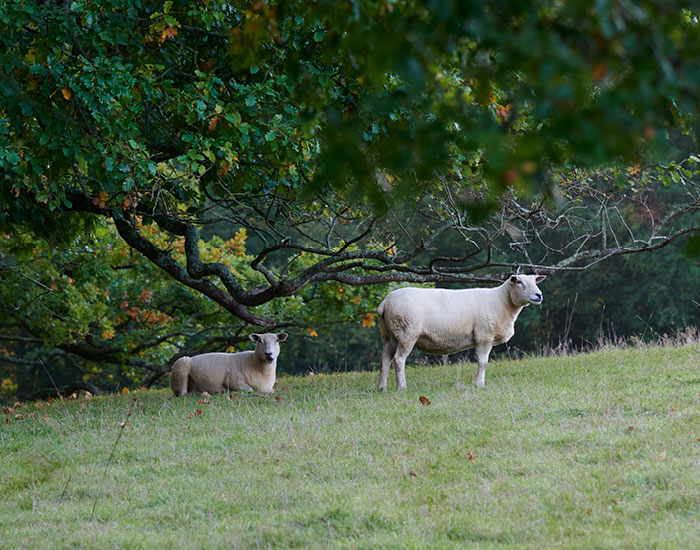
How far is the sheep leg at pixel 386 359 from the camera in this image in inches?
529

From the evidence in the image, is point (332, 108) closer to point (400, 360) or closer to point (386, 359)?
point (400, 360)

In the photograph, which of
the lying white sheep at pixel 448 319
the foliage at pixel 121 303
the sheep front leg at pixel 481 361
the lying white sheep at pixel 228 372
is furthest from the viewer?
the foliage at pixel 121 303

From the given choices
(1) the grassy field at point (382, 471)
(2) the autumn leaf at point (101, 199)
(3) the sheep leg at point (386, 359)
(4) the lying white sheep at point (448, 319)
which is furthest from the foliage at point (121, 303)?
(1) the grassy field at point (382, 471)

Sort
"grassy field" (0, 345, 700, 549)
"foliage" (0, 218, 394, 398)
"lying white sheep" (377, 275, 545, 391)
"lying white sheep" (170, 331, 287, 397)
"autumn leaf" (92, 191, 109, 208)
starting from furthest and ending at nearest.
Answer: "foliage" (0, 218, 394, 398) < "lying white sheep" (170, 331, 287, 397) < "lying white sheep" (377, 275, 545, 391) < "autumn leaf" (92, 191, 109, 208) < "grassy field" (0, 345, 700, 549)

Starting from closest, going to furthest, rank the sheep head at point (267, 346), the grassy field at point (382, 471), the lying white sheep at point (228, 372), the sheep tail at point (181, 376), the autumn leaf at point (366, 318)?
the grassy field at point (382, 471) → the sheep head at point (267, 346) → the lying white sheep at point (228, 372) → the sheep tail at point (181, 376) → the autumn leaf at point (366, 318)

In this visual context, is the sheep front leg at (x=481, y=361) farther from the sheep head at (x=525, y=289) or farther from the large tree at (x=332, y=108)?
the large tree at (x=332, y=108)

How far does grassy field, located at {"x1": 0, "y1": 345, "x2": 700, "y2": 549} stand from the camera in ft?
22.4

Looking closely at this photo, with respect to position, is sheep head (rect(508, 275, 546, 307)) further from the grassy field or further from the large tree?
the grassy field

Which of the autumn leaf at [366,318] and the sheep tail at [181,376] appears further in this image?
the autumn leaf at [366,318]

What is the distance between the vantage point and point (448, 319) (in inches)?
Result: 535

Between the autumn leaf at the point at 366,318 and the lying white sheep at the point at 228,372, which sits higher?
the autumn leaf at the point at 366,318

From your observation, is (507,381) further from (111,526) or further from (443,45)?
(443,45)

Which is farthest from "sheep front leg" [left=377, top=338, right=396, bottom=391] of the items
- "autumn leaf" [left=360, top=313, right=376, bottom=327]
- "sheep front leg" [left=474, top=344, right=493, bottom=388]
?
"autumn leaf" [left=360, top=313, right=376, bottom=327]

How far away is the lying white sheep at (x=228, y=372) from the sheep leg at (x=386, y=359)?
1.97 metres
